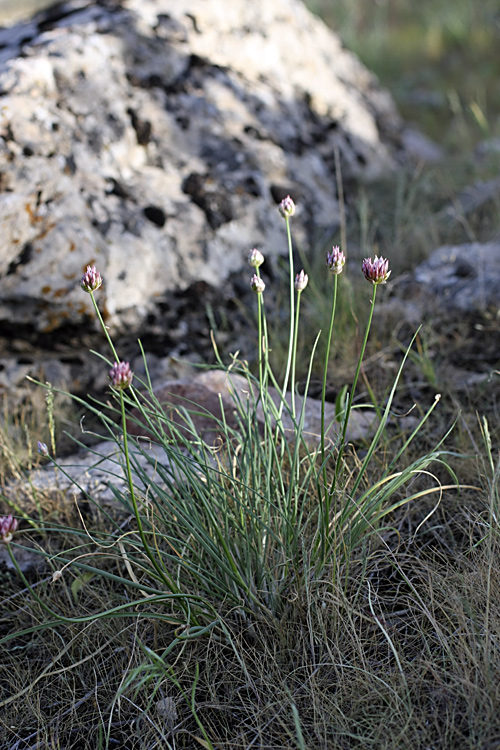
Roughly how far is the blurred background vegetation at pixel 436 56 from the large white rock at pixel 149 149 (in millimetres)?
1997

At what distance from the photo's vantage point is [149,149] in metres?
2.79

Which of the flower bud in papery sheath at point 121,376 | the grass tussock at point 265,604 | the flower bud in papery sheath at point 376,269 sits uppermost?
the flower bud in papery sheath at point 376,269

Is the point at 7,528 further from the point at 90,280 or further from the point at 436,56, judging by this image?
the point at 436,56

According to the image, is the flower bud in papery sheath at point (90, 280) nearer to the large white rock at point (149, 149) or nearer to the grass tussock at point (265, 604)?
the grass tussock at point (265, 604)

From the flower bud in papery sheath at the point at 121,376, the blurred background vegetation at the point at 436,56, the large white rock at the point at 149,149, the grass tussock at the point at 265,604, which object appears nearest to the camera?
the flower bud in papery sheath at the point at 121,376

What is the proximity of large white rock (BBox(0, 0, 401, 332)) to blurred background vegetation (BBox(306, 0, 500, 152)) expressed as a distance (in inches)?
78.6

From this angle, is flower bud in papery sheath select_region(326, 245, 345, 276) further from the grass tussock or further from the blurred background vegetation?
the blurred background vegetation

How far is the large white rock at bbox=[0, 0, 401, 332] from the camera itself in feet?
7.51

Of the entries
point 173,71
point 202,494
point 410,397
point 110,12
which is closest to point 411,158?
point 173,71

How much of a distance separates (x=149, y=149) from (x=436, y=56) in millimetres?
4651

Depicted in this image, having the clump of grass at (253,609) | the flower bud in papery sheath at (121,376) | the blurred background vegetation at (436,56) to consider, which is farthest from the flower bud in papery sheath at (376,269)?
the blurred background vegetation at (436,56)

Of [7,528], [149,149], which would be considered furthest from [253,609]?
[149,149]

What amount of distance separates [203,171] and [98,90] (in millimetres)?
589

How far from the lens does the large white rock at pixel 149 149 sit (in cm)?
229
